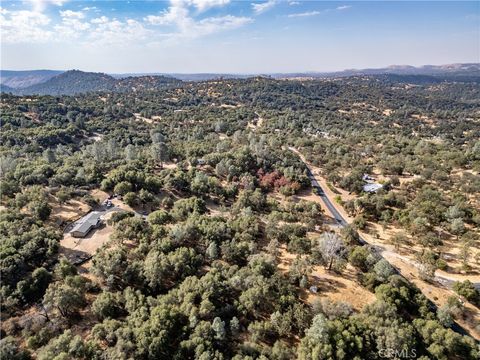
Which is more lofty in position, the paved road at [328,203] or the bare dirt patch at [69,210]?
the bare dirt patch at [69,210]

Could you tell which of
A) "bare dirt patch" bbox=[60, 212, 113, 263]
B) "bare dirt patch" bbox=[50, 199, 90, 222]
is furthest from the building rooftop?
"bare dirt patch" bbox=[50, 199, 90, 222]

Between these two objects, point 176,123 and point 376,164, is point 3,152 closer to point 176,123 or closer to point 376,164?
point 176,123

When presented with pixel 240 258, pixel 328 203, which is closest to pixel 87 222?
pixel 240 258

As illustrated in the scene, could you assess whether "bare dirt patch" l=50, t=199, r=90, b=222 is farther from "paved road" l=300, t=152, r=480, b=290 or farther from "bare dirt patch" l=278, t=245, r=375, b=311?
"paved road" l=300, t=152, r=480, b=290

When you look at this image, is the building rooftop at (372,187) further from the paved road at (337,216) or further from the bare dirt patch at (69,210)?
the bare dirt patch at (69,210)

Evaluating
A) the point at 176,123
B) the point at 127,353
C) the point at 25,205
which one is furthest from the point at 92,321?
the point at 176,123

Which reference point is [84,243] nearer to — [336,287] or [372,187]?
[336,287]

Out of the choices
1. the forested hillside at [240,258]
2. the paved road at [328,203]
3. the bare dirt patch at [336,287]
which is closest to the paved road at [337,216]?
the paved road at [328,203]
